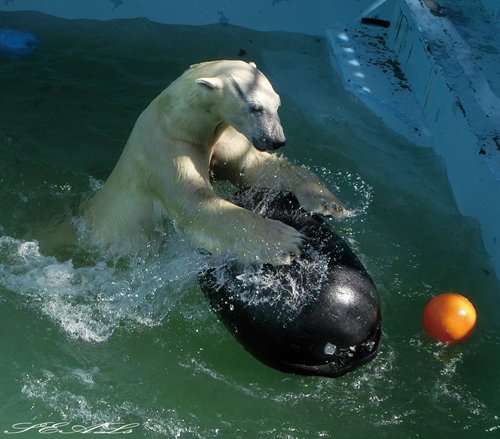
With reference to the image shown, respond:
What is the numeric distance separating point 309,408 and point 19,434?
1.40 m

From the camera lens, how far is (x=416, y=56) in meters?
7.22

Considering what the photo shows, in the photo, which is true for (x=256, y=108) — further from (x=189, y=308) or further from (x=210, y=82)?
(x=189, y=308)

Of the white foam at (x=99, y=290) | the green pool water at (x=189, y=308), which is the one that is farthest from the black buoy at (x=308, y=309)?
the white foam at (x=99, y=290)

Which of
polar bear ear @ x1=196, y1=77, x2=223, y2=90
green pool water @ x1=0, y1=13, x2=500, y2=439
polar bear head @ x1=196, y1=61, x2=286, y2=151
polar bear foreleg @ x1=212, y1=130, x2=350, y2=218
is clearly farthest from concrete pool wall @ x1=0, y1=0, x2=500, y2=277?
polar bear ear @ x1=196, y1=77, x2=223, y2=90

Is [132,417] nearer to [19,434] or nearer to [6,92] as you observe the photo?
[19,434]

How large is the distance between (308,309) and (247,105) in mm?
1025

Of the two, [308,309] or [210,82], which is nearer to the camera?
[308,309]

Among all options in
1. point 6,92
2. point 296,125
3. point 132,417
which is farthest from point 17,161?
point 132,417

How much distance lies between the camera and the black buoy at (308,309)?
12.5 ft

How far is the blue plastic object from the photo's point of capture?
23.7 ft

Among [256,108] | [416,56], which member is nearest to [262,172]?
[256,108]

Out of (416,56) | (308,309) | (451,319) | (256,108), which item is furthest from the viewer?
(416,56)

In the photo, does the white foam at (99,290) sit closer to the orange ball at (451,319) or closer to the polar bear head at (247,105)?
the polar bear head at (247,105)

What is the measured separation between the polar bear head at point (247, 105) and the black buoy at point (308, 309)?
1.61 feet
